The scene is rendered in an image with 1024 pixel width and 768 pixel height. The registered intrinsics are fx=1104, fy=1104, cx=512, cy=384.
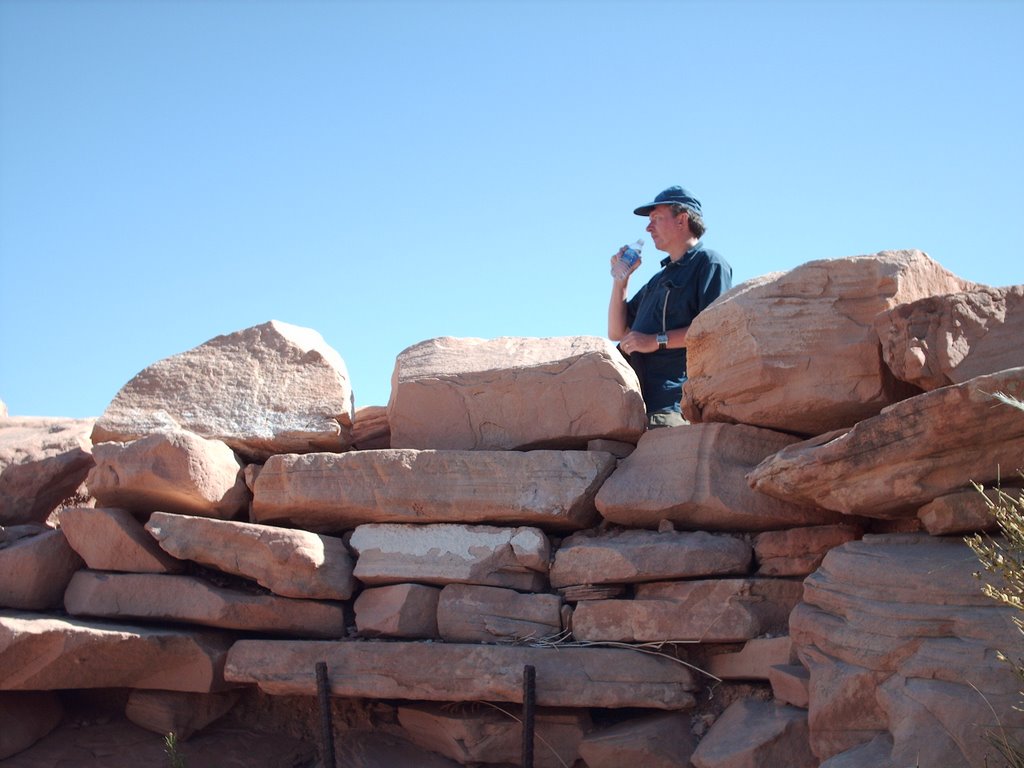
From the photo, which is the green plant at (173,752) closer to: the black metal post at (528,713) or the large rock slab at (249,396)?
the large rock slab at (249,396)

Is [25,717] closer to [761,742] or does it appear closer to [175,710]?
Result: [175,710]

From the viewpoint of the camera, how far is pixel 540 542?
5.45 metres

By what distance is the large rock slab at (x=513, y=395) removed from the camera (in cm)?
568

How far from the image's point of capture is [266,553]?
5.60m

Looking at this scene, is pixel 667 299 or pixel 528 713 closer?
pixel 528 713

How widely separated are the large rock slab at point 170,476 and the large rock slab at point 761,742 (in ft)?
9.13

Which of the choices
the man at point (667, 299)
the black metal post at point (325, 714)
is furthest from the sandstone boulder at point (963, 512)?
the black metal post at point (325, 714)

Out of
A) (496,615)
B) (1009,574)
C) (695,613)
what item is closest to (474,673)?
(496,615)

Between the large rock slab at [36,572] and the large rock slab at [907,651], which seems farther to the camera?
the large rock slab at [36,572]

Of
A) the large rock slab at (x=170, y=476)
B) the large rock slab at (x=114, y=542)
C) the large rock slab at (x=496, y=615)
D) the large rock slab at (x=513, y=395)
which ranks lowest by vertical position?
the large rock slab at (x=496, y=615)

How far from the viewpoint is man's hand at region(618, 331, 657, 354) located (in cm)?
607

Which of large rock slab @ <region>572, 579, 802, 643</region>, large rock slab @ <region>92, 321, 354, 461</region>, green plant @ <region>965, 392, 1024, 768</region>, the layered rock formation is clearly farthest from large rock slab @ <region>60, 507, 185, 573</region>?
green plant @ <region>965, 392, 1024, 768</region>

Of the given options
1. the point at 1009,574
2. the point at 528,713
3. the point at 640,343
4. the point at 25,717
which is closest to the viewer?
the point at 1009,574

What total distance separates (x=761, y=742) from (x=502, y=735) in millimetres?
1350
